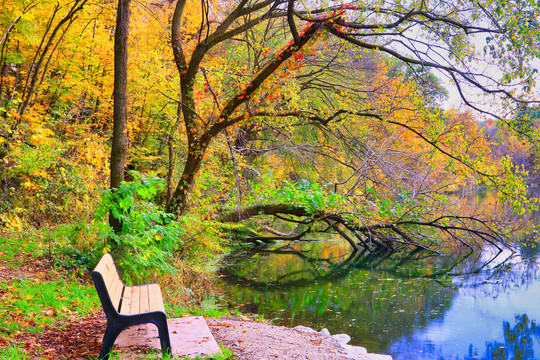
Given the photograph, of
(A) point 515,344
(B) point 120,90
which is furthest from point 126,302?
(A) point 515,344

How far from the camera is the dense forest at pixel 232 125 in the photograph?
680cm

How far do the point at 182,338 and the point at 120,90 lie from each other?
504 centimetres

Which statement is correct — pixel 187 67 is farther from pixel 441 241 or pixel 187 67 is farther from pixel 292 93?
pixel 441 241

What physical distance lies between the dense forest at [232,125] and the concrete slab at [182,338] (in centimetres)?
179

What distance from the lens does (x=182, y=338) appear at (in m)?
4.43

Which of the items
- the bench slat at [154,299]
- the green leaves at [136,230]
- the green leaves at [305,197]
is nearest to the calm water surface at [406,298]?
the green leaves at [305,197]

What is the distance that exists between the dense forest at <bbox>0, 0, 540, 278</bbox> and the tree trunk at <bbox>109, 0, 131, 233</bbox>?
28mm

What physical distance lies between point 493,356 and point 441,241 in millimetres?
9528

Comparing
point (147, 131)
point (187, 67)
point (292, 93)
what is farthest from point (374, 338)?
point (147, 131)

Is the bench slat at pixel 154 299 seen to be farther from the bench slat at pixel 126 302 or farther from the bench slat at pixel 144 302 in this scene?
the bench slat at pixel 126 302

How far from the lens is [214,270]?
11.9 meters

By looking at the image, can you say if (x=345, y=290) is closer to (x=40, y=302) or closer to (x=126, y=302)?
(x=40, y=302)

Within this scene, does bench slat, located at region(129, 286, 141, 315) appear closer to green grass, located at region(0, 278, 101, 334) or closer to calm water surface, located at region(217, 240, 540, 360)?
green grass, located at region(0, 278, 101, 334)

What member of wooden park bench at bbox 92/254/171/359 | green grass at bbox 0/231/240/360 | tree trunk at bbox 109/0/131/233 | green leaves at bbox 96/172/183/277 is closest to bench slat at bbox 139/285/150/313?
wooden park bench at bbox 92/254/171/359
